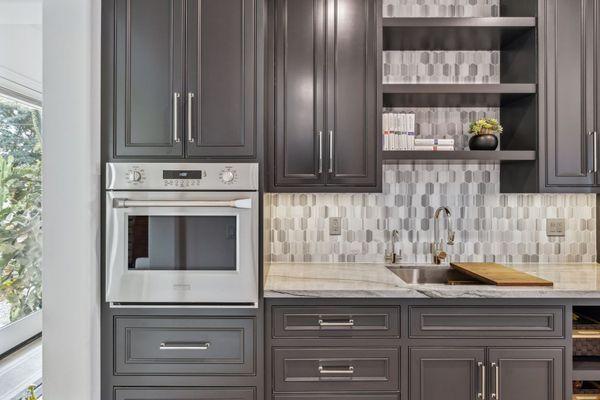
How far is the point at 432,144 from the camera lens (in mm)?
2225

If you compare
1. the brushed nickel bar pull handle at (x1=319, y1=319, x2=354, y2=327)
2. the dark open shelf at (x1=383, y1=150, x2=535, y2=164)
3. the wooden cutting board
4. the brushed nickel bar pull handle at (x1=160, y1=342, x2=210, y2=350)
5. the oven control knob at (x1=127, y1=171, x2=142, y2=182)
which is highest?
the dark open shelf at (x1=383, y1=150, x2=535, y2=164)

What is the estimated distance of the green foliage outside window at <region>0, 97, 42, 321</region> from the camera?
2152 millimetres

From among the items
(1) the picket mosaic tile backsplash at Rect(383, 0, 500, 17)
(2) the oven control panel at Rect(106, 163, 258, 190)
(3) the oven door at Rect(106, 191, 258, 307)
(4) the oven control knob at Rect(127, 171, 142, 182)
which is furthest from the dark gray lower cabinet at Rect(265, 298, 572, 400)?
(1) the picket mosaic tile backsplash at Rect(383, 0, 500, 17)

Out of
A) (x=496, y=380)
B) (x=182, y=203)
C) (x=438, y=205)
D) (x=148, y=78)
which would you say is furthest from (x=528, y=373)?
(x=148, y=78)

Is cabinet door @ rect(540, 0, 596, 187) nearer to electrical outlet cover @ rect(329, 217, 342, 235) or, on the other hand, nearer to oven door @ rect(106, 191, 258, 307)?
electrical outlet cover @ rect(329, 217, 342, 235)

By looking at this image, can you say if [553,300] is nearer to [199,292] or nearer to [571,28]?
[571,28]

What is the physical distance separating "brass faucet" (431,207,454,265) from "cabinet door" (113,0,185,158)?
1521 mm

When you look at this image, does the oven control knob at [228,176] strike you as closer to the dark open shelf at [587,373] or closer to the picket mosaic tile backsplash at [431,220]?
the picket mosaic tile backsplash at [431,220]

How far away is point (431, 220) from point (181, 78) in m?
1.62

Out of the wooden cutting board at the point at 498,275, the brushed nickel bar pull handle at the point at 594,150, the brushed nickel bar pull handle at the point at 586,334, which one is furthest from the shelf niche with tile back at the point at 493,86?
the brushed nickel bar pull handle at the point at 586,334

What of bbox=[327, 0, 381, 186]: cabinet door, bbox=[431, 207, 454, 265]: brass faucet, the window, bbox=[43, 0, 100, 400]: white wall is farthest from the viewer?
bbox=[431, 207, 454, 265]: brass faucet

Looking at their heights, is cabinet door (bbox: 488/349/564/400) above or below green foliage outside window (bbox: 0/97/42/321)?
below

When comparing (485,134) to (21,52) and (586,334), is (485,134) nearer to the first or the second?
(586,334)

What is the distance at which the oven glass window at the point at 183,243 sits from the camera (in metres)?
1.78
